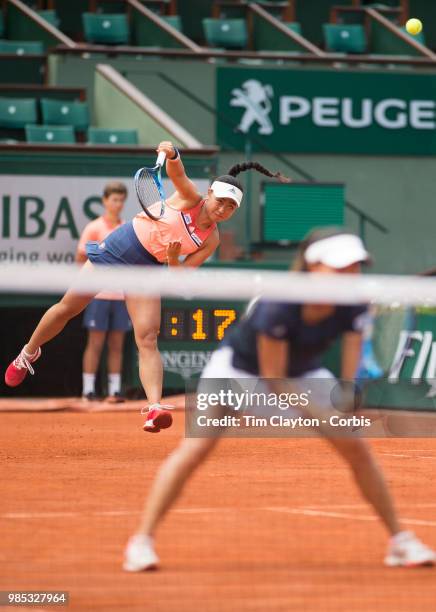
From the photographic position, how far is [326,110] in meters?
18.8

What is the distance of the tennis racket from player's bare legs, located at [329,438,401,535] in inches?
148

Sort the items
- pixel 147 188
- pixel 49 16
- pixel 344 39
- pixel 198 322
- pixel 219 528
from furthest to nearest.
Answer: pixel 344 39 → pixel 49 16 → pixel 198 322 → pixel 147 188 → pixel 219 528

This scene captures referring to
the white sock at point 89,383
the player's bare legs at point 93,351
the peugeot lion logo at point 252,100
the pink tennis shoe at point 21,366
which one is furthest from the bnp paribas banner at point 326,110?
the pink tennis shoe at point 21,366

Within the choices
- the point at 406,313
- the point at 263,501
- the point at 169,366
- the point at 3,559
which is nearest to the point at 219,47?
the point at 169,366

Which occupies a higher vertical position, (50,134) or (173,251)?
(173,251)

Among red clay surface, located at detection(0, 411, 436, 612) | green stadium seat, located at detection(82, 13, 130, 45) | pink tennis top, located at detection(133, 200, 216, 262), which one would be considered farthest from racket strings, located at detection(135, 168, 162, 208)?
green stadium seat, located at detection(82, 13, 130, 45)

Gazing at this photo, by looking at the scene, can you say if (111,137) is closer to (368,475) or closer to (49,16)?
(49,16)

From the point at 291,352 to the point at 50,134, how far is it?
1145 cm

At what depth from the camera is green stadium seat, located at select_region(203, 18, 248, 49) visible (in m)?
20.2

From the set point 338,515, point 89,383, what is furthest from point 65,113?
point 338,515

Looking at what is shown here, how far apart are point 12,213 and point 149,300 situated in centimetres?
611

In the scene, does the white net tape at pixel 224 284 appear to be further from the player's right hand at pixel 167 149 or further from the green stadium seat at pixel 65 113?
the green stadium seat at pixel 65 113

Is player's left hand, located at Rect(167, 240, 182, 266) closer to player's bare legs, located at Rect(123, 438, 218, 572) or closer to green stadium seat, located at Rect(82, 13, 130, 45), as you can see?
player's bare legs, located at Rect(123, 438, 218, 572)

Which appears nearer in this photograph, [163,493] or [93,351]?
[163,493]
